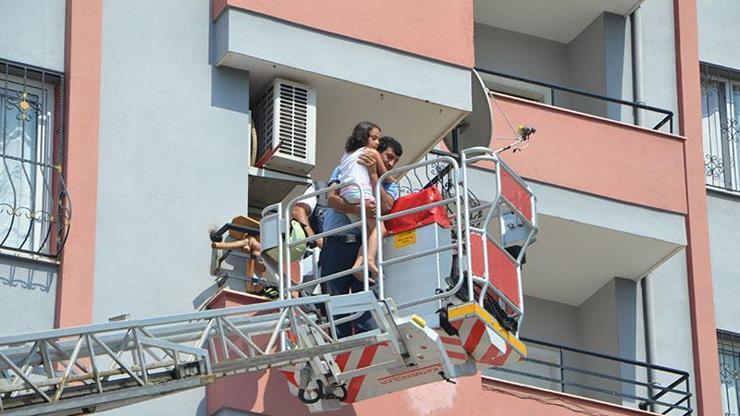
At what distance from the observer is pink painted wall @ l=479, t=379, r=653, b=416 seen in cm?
2225

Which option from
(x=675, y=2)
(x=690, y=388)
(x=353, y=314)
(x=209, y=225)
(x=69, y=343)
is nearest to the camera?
(x=69, y=343)

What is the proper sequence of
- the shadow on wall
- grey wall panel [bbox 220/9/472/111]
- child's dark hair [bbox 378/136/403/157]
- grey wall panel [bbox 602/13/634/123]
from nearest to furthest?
the shadow on wall
child's dark hair [bbox 378/136/403/157]
grey wall panel [bbox 220/9/472/111]
grey wall panel [bbox 602/13/634/123]

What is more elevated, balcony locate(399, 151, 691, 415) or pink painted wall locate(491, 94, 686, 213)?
pink painted wall locate(491, 94, 686, 213)

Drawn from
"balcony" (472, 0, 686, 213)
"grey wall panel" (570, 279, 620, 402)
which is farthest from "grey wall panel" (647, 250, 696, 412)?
"balcony" (472, 0, 686, 213)

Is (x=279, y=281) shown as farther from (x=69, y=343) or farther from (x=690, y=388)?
(x=690, y=388)

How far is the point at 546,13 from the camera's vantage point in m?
26.4

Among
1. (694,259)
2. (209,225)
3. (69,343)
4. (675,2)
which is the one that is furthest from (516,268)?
(675,2)

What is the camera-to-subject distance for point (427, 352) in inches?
742

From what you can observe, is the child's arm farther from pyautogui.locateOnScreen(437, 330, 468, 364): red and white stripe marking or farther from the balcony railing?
the balcony railing

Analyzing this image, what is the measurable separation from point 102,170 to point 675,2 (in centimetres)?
874

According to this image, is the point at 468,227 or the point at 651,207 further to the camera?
the point at 651,207

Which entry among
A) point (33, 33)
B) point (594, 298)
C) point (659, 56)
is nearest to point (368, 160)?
point (33, 33)

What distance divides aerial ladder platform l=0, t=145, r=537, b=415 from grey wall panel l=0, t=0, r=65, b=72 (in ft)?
7.77

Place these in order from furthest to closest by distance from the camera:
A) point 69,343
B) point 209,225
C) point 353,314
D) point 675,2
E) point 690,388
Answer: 1. point 675,2
2. point 690,388
3. point 209,225
4. point 353,314
5. point 69,343
